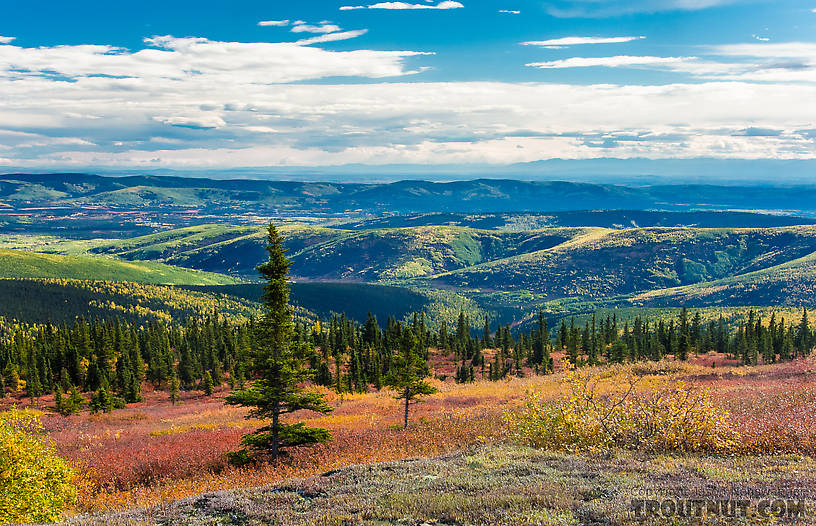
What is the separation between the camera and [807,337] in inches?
4756

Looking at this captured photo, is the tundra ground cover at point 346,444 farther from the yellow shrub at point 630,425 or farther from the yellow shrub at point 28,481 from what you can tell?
the yellow shrub at point 28,481

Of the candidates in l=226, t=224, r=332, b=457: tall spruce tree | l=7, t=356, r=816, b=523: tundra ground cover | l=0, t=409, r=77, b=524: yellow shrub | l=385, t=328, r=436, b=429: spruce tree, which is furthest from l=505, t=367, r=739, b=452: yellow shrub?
l=0, t=409, r=77, b=524: yellow shrub

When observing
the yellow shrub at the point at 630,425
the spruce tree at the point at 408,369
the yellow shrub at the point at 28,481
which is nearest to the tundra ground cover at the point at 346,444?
the yellow shrub at the point at 630,425

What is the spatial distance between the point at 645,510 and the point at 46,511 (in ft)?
57.9

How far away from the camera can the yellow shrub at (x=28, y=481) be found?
15875 millimetres

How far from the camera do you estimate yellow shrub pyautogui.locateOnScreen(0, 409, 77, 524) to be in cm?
1588

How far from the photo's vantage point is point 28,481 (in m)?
16.7

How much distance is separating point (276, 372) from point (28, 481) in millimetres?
10840

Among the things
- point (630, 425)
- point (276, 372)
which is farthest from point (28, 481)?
point (630, 425)

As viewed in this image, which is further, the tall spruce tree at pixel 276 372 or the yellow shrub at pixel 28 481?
the tall spruce tree at pixel 276 372

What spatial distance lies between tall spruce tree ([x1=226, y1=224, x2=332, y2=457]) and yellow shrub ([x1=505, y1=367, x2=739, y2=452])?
1062 centimetres

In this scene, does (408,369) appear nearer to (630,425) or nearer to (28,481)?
(630,425)

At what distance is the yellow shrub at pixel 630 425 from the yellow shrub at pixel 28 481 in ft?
56.2

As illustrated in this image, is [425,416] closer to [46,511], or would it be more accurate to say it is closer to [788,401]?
[788,401]
